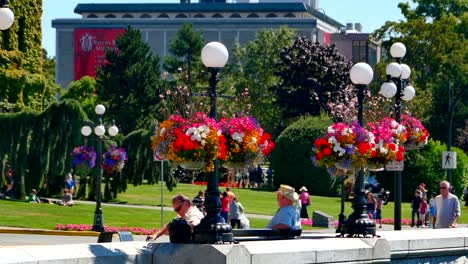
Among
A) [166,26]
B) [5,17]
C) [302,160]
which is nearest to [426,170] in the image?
[302,160]

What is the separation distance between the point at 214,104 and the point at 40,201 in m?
36.5

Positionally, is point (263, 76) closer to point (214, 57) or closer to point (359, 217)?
point (359, 217)

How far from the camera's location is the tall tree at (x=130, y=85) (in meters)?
102

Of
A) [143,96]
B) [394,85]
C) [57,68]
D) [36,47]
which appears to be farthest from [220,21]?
[394,85]

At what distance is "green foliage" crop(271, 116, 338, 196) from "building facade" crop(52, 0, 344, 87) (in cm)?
8540

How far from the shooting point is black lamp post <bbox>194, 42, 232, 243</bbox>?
15344 mm

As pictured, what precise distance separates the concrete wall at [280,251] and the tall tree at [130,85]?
81.3m

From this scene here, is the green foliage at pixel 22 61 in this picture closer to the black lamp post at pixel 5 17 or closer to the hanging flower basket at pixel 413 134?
the hanging flower basket at pixel 413 134

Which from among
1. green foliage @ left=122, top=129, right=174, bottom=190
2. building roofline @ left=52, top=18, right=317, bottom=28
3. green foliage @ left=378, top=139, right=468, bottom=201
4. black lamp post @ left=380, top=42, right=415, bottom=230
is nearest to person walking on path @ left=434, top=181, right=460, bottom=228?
black lamp post @ left=380, top=42, right=415, bottom=230

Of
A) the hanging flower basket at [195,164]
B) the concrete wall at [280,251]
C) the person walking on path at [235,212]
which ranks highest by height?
the hanging flower basket at [195,164]

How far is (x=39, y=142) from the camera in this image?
Answer: 51406 millimetres

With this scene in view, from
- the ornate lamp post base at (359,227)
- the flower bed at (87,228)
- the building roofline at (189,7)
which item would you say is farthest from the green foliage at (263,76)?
the ornate lamp post base at (359,227)

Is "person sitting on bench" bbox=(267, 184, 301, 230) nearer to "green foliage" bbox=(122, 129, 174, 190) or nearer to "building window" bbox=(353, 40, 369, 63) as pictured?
"green foliage" bbox=(122, 129, 174, 190)

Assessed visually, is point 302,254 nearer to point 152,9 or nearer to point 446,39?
point 446,39
